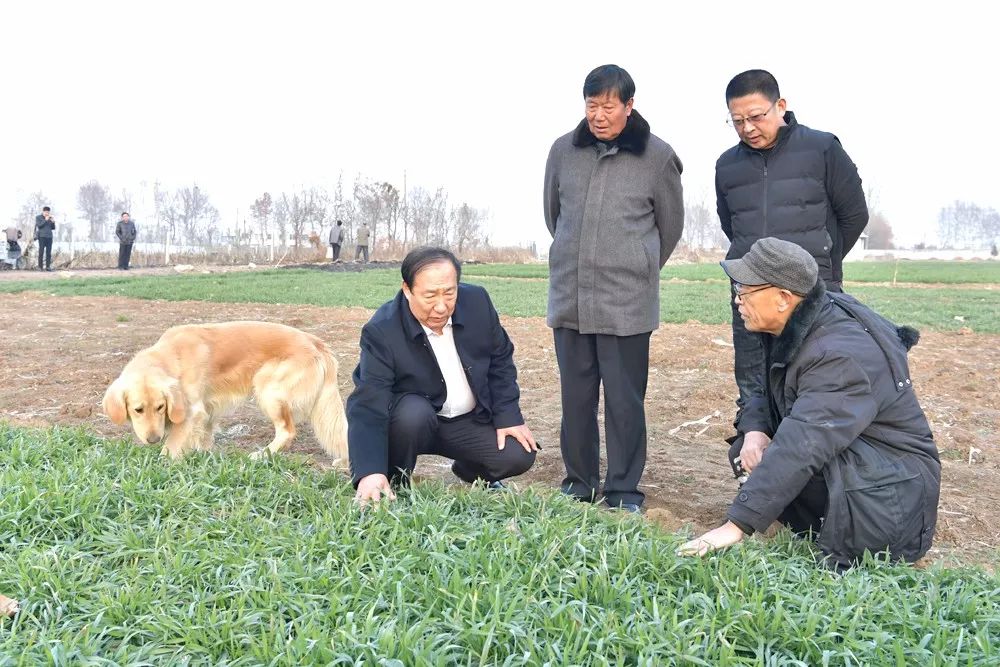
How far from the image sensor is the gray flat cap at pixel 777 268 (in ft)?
10.0

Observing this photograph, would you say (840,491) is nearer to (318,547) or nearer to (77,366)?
(318,547)

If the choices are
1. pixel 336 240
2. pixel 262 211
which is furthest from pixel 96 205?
pixel 336 240

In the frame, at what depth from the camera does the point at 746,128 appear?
4094 millimetres

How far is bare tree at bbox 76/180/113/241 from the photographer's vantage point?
82.0 metres

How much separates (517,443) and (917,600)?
1958mm

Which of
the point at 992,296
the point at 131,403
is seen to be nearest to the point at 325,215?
the point at 992,296

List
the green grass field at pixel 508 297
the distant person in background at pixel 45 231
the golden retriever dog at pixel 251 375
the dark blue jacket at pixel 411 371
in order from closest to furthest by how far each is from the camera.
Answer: the dark blue jacket at pixel 411 371 < the golden retriever dog at pixel 251 375 < the green grass field at pixel 508 297 < the distant person in background at pixel 45 231

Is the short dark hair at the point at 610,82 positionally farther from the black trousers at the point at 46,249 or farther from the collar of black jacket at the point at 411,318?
the black trousers at the point at 46,249

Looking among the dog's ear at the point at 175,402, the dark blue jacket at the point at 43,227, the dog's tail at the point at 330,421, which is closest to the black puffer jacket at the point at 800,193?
the dog's tail at the point at 330,421

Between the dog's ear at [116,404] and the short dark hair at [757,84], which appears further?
the dog's ear at [116,404]

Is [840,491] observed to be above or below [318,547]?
above

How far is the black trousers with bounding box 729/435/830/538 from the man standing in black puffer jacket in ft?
2.29

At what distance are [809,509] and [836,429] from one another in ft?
2.11

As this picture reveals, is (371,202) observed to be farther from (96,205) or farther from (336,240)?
(96,205)
